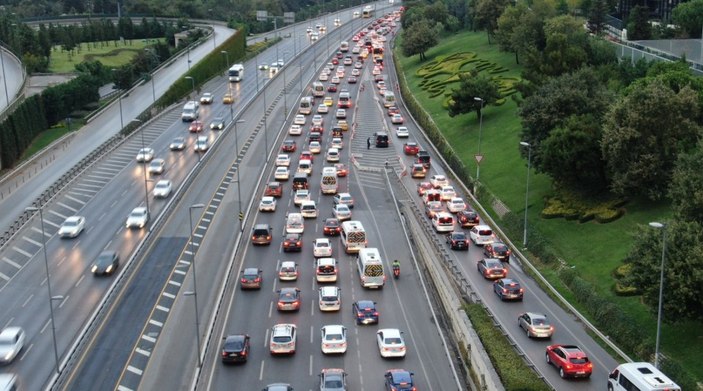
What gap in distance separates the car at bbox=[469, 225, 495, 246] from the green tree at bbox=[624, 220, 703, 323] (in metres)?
21.8

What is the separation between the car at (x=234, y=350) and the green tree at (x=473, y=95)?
61.6m

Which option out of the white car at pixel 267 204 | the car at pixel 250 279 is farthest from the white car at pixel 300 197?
the car at pixel 250 279

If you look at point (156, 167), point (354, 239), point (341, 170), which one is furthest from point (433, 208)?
point (156, 167)

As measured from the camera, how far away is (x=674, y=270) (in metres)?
47.4

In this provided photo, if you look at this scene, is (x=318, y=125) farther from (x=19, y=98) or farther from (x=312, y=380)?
(x=312, y=380)

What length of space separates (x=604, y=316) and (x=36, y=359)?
3369 cm

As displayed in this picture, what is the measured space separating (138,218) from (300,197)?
15304 mm

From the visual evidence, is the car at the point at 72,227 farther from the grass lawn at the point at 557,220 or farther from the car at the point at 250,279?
the grass lawn at the point at 557,220

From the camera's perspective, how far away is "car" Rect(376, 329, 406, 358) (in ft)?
166

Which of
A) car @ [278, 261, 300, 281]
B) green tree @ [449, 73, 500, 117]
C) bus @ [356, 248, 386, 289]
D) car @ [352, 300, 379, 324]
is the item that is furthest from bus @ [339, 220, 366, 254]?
green tree @ [449, 73, 500, 117]

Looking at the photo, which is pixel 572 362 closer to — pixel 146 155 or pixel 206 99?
pixel 146 155

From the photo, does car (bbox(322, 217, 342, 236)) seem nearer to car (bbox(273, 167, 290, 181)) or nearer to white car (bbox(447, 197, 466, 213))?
white car (bbox(447, 197, 466, 213))

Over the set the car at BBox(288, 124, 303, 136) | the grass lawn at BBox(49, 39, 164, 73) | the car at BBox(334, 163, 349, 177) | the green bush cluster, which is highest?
the grass lawn at BBox(49, 39, 164, 73)

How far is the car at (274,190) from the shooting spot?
8700cm
